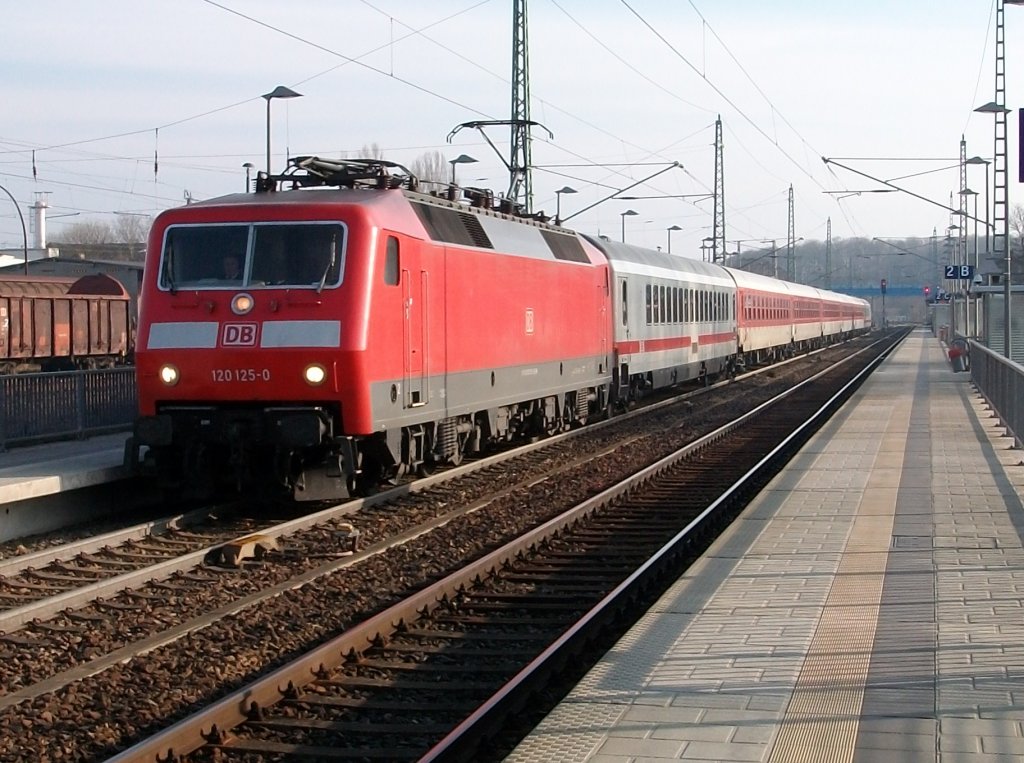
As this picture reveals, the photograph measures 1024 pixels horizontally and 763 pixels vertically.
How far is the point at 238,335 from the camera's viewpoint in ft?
40.7

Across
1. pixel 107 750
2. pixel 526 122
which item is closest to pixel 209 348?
pixel 107 750

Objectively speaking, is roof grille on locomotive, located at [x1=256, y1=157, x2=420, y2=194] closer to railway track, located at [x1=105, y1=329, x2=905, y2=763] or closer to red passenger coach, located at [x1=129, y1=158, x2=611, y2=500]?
red passenger coach, located at [x1=129, y1=158, x2=611, y2=500]

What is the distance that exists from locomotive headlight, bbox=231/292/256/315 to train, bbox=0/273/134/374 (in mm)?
19075

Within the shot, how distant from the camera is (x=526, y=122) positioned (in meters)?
25.1

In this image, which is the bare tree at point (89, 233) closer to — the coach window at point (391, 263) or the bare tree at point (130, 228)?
the bare tree at point (130, 228)

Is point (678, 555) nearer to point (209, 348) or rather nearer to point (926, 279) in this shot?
point (209, 348)

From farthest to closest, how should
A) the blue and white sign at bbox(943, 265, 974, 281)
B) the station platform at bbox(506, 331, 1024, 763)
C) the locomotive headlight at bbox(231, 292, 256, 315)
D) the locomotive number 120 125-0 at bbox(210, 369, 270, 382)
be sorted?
the blue and white sign at bbox(943, 265, 974, 281) < the locomotive headlight at bbox(231, 292, 256, 315) < the locomotive number 120 125-0 at bbox(210, 369, 270, 382) < the station platform at bbox(506, 331, 1024, 763)

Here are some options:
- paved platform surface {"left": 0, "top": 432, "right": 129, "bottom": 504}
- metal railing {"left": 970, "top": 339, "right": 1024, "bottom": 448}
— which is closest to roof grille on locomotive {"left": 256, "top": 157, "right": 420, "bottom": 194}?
paved platform surface {"left": 0, "top": 432, "right": 129, "bottom": 504}

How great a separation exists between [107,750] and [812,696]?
3.40m

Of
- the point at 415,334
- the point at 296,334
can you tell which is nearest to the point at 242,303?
the point at 296,334

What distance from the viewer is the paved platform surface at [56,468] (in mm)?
11633

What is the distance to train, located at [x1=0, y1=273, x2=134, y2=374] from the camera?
30.3m

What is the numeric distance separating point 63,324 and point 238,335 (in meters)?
21.6

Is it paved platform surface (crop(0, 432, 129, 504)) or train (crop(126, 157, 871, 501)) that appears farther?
train (crop(126, 157, 871, 501))
